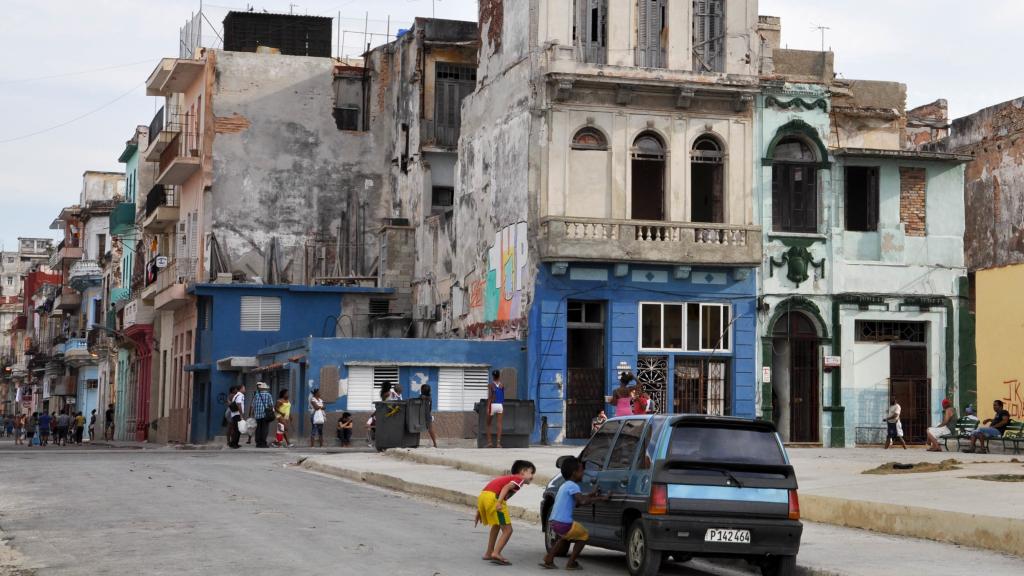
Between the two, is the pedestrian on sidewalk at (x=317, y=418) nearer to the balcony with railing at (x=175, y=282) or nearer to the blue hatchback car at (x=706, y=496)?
the balcony with railing at (x=175, y=282)

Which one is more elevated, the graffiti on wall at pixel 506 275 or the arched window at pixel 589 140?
the arched window at pixel 589 140

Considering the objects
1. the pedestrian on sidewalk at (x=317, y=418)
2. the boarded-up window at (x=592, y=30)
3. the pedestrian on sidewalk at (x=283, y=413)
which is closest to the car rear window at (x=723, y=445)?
the pedestrian on sidewalk at (x=317, y=418)

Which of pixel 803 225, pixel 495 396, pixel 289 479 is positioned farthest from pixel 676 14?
pixel 289 479

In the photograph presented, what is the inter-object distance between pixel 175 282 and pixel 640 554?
39.5 m

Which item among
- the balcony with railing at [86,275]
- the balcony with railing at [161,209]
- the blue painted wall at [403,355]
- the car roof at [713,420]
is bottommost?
the car roof at [713,420]

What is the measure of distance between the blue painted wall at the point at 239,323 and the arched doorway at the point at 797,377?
14.4 meters

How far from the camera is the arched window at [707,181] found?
3800 centimetres

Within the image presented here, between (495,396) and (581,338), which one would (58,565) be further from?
(581,338)

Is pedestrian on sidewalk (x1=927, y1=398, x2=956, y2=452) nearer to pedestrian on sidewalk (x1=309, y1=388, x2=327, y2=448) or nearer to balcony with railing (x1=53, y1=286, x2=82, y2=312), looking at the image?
pedestrian on sidewalk (x1=309, y1=388, x2=327, y2=448)

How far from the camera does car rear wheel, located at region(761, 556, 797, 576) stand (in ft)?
43.8

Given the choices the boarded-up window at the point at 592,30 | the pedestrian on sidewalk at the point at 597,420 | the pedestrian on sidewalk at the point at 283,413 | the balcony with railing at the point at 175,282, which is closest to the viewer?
the pedestrian on sidewalk at the point at 597,420

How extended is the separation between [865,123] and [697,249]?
6152 millimetres

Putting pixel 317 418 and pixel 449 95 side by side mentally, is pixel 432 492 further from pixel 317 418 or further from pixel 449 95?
pixel 449 95

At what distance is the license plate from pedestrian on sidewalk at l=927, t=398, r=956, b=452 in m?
21.7
